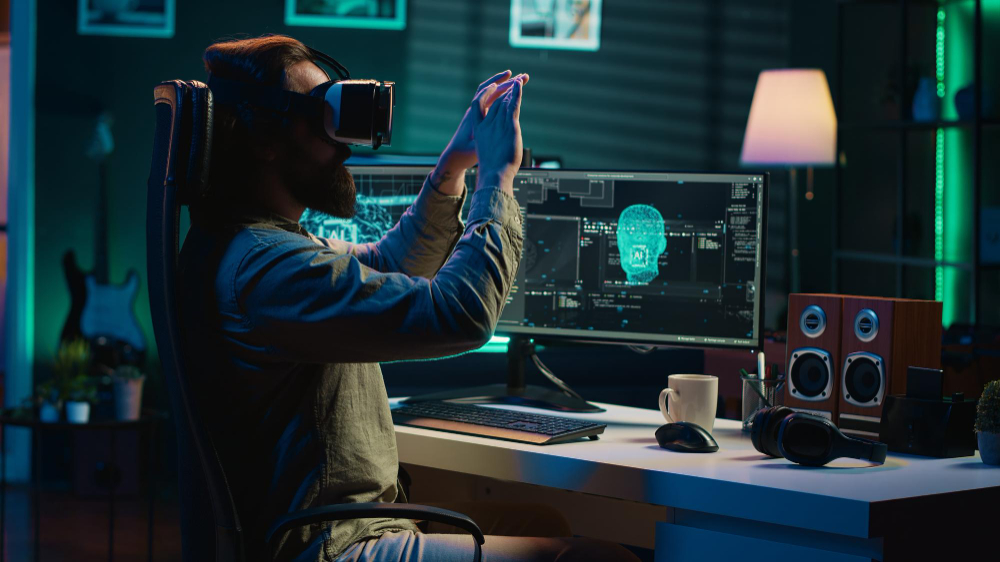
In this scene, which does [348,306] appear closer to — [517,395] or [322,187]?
[322,187]

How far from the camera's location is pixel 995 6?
4.19 m

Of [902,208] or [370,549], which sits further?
[902,208]

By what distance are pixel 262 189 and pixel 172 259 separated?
18 centimetres

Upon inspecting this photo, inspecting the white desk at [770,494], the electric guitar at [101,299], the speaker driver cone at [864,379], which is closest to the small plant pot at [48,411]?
the electric guitar at [101,299]

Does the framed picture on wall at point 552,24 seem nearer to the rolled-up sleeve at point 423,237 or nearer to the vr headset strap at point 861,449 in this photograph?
the rolled-up sleeve at point 423,237

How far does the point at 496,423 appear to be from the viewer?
5.75ft

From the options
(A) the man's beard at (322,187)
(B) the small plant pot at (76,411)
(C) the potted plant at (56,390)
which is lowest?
(B) the small plant pot at (76,411)

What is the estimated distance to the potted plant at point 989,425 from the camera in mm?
1561

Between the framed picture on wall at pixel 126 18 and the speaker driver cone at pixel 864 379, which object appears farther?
the framed picture on wall at pixel 126 18

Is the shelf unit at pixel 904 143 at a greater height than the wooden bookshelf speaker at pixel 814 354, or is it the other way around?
the shelf unit at pixel 904 143

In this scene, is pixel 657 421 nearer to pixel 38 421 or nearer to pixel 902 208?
pixel 38 421

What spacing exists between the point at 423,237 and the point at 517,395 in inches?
19.2

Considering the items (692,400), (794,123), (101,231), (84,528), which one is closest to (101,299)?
(101,231)

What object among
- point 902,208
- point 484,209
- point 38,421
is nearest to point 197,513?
point 484,209
